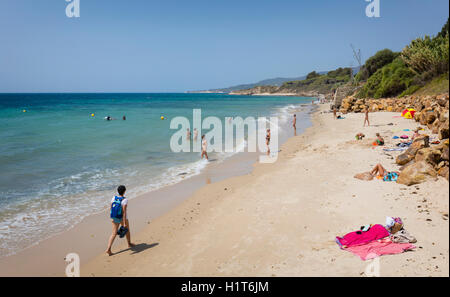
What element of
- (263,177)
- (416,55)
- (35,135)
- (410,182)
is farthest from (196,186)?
(416,55)

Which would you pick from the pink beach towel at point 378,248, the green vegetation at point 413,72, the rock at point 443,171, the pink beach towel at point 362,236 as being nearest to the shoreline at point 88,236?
the pink beach towel at point 362,236

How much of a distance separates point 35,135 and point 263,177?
2482cm

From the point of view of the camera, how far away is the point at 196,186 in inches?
479

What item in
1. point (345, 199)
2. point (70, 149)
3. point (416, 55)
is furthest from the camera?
point (416, 55)

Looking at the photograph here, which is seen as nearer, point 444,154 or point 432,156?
point 444,154

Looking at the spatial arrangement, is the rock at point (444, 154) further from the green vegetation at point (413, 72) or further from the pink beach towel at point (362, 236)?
the green vegetation at point (413, 72)

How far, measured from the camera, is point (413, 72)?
36781 millimetres

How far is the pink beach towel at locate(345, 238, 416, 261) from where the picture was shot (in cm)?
550

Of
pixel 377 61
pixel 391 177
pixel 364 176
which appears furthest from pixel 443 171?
pixel 377 61

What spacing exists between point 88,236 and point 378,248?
7278 mm

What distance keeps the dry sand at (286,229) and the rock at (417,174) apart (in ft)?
0.86

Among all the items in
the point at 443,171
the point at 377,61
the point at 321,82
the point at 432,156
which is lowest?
the point at 443,171

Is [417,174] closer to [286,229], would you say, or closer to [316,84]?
[286,229]
